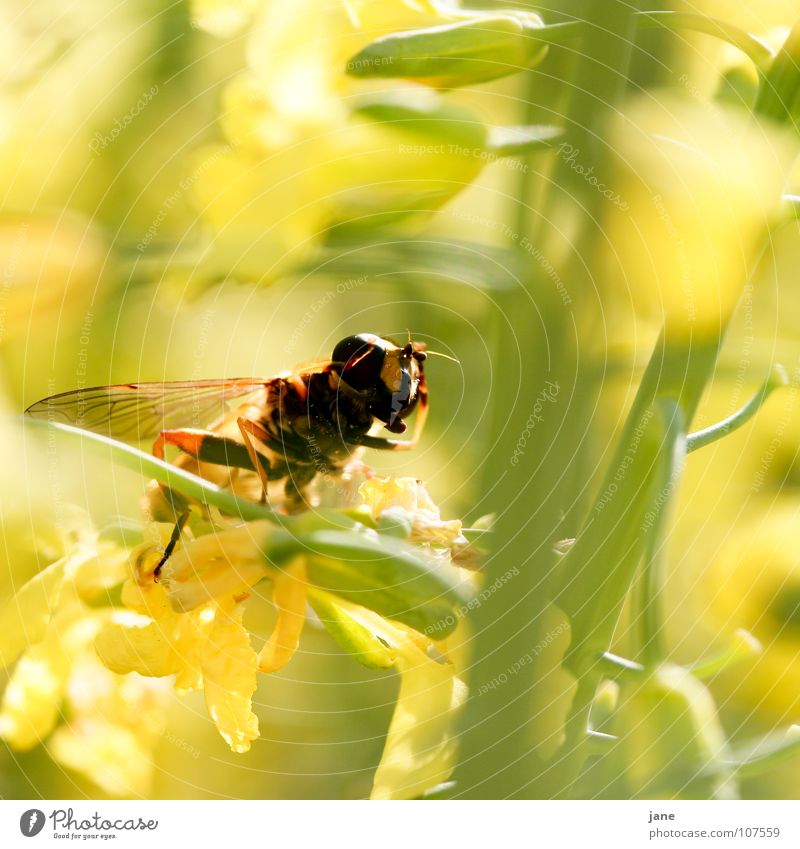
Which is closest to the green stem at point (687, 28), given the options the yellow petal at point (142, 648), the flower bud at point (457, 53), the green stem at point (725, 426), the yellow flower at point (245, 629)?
the flower bud at point (457, 53)

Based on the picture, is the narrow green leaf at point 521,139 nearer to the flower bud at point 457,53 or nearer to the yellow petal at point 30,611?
the flower bud at point 457,53

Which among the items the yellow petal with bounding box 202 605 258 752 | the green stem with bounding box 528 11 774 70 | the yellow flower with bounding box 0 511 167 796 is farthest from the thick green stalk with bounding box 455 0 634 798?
the yellow flower with bounding box 0 511 167 796

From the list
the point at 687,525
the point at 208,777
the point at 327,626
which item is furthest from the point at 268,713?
the point at 687,525

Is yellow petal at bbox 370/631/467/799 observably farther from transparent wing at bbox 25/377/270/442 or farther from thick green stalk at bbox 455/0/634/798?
transparent wing at bbox 25/377/270/442

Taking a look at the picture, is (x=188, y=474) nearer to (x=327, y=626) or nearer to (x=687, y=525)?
(x=327, y=626)
